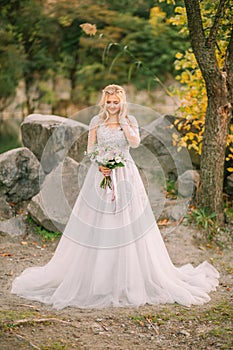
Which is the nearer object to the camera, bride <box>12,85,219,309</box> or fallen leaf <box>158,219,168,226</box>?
bride <box>12,85,219,309</box>

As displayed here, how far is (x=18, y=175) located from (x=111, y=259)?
2.62 metres

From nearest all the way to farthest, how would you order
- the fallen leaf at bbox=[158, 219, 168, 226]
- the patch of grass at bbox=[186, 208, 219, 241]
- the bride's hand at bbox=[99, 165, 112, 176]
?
the bride's hand at bbox=[99, 165, 112, 176], the patch of grass at bbox=[186, 208, 219, 241], the fallen leaf at bbox=[158, 219, 168, 226]

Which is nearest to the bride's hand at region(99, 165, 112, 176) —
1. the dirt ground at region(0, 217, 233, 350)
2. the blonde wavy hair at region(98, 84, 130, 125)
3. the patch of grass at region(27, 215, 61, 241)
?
the blonde wavy hair at region(98, 84, 130, 125)

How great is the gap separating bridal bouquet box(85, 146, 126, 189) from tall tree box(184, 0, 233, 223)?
71.6 inches

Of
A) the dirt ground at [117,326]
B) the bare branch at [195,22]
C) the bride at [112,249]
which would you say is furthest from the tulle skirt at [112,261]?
the bare branch at [195,22]

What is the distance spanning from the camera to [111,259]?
4.21 m

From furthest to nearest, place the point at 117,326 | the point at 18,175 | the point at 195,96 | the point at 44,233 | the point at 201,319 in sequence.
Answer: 1. the point at 195,96
2. the point at 18,175
3. the point at 44,233
4. the point at 201,319
5. the point at 117,326

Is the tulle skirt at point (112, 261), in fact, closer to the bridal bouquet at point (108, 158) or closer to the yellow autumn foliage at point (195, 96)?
the bridal bouquet at point (108, 158)

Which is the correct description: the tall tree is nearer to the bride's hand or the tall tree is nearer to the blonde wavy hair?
the blonde wavy hair

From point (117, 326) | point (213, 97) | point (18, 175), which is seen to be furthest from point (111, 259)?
point (18, 175)

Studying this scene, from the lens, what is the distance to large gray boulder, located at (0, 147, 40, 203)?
638 cm

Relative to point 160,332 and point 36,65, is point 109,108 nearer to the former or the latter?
point 160,332

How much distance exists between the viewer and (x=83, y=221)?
4.36 meters

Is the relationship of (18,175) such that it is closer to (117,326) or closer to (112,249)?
(112,249)
